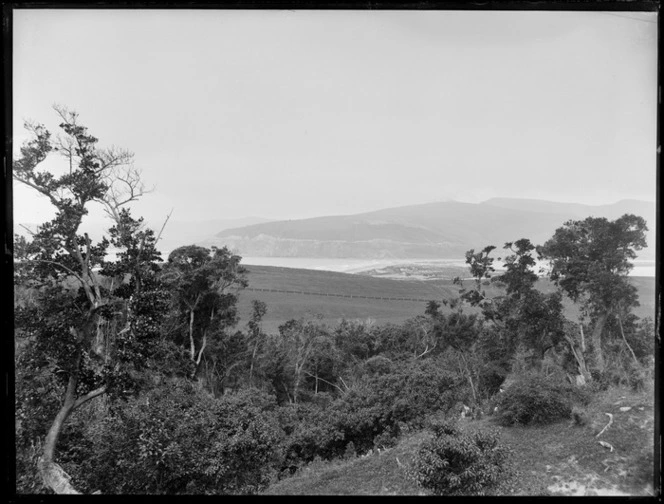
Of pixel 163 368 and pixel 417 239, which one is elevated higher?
pixel 417 239

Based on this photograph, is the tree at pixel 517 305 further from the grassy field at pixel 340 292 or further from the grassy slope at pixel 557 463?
the grassy slope at pixel 557 463

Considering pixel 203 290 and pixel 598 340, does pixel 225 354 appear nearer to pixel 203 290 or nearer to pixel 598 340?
pixel 203 290

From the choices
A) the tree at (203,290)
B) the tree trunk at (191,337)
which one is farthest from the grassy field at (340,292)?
the tree trunk at (191,337)

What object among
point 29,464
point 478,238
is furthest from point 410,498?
point 29,464

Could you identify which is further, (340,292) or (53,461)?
(340,292)

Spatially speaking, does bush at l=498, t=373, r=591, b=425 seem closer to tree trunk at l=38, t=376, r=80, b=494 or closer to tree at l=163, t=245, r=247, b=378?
tree at l=163, t=245, r=247, b=378

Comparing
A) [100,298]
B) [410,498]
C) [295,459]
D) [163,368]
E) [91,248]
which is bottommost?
[295,459]

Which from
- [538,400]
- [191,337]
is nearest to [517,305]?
[538,400]

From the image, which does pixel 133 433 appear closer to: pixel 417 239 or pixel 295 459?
pixel 295 459
